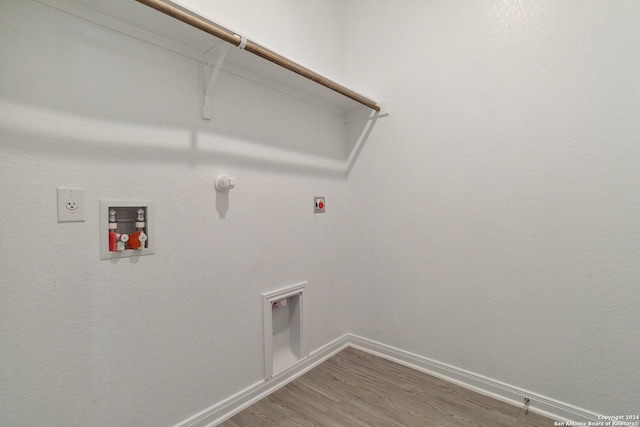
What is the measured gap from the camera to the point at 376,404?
173 centimetres

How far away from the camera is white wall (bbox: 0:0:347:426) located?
1048mm

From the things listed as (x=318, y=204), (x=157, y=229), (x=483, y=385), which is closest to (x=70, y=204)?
(x=157, y=229)

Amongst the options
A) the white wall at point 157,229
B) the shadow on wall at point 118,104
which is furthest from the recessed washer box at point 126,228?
the shadow on wall at point 118,104

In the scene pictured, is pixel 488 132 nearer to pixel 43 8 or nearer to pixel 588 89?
pixel 588 89

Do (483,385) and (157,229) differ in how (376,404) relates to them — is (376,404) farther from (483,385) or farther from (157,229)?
(157,229)

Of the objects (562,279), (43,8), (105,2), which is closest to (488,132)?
(562,279)

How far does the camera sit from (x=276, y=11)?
1958 millimetres

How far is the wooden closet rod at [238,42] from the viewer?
1088 mm

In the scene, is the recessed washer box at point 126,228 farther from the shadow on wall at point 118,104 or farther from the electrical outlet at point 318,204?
the electrical outlet at point 318,204

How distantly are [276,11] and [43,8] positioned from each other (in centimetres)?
131

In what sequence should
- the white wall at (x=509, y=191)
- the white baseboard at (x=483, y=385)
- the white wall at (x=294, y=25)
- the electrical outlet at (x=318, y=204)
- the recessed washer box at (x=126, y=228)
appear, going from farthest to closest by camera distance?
the electrical outlet at (x=318, y=204) < the white wall at (x=294, y=25) < the white baseboard at (x=483, y=385) < the white wall at (x=509, y=191) < the recessed washer box at (x=126, y=228)

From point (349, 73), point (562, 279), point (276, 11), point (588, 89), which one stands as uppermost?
point (276, 11)

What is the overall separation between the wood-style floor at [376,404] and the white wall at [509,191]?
0.20 meters

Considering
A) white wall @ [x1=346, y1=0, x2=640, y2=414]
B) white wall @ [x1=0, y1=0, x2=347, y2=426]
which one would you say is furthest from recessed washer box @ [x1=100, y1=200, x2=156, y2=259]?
white wall @ [x1=346, y1=0, x2=640, y2=414]
